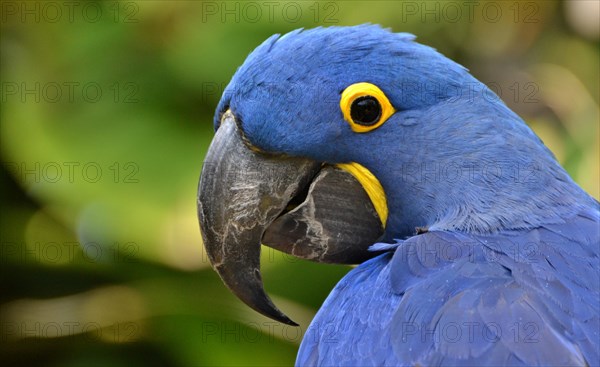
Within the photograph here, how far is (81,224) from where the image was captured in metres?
2.71

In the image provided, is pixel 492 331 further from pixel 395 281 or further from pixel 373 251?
pixel 373 251

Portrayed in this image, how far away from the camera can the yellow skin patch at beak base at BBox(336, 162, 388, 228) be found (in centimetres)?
160

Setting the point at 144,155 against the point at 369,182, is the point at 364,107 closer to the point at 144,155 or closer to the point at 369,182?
the point at 369,182

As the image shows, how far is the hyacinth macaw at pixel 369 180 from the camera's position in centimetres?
142

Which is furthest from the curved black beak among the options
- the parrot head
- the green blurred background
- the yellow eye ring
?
the green blurred background

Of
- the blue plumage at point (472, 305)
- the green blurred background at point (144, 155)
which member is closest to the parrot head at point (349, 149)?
the blue plumage at point (472, 305)

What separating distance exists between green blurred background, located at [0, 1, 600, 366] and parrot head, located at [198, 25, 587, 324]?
97 centimetres

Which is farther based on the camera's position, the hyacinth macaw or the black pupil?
the black pupil

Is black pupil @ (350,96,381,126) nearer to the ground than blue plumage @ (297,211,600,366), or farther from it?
farther from it

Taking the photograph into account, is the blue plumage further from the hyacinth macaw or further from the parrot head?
the parrot head

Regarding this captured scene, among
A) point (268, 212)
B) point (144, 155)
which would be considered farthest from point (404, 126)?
point (144, 155)

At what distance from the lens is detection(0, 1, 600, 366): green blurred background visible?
8.66ft

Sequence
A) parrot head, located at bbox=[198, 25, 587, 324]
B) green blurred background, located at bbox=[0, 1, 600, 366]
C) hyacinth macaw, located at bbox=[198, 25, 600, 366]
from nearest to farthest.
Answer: hyacinth macaw, located at bbox=[198, 25, 600, 366] < parrot head, located at bbox=[198, 25, 587, 324] < green blurred background, located at bbox=[0, 1, 600, 366]

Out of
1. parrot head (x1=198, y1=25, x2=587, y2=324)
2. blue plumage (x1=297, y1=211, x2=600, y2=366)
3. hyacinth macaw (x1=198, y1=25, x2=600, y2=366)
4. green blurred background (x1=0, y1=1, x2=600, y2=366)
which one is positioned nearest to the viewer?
blue plumage (x1=297, y1=211, x2=600, y2=366)
